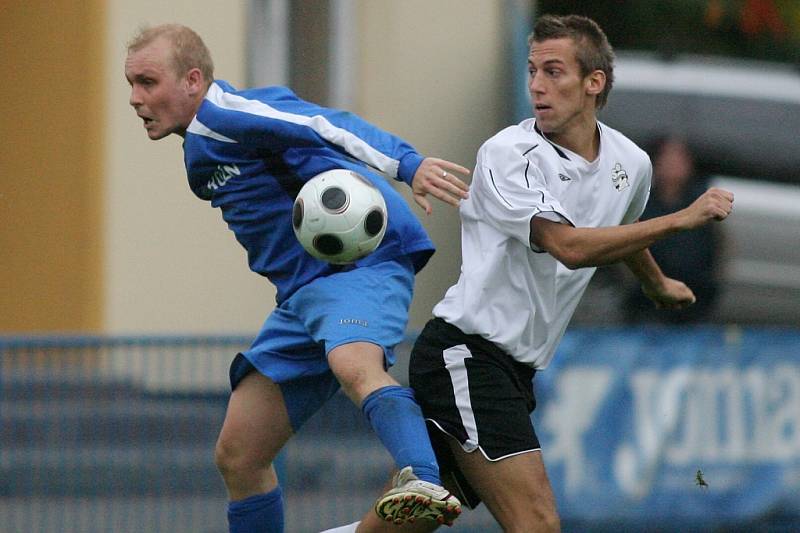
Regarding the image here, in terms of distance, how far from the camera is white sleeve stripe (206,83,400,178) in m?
6.30

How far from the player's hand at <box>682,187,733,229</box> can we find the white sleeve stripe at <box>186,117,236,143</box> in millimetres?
1770

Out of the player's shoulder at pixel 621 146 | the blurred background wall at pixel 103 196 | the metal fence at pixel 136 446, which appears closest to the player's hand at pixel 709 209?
the player's shoulder at pixel 621 146

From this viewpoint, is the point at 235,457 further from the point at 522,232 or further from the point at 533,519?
the point at 522,232

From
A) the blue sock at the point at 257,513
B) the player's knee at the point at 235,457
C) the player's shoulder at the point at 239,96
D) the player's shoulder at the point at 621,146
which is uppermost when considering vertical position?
the player's shoulder at the point at 239,96

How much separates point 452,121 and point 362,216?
23.8 ft

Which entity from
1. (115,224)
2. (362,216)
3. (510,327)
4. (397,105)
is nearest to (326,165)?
(362,216)

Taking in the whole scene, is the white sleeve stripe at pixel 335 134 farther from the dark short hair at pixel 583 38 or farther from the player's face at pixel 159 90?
the dark short hair at pixel 583 38

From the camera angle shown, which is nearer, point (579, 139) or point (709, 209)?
point (709, 209)

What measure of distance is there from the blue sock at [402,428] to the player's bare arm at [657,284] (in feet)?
3.85

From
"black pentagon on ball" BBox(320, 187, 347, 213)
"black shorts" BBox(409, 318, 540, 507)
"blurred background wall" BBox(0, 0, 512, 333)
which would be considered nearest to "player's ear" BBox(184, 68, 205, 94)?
"black pentagon on ball" BBox(320, 187, 347, 213)

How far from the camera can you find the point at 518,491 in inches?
236

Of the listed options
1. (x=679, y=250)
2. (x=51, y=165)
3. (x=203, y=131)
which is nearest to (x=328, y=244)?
(x=203, y=131)

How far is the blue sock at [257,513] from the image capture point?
22.2ft

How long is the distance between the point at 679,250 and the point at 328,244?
6.04 meters
